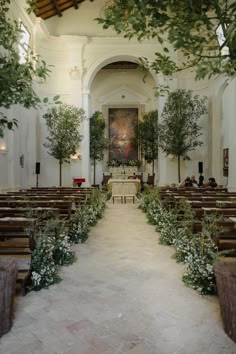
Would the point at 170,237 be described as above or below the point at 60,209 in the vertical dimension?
below

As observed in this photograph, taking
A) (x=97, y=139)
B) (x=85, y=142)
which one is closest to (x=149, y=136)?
(x=97, y=139)

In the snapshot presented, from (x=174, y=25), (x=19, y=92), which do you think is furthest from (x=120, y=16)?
(x=19, y=92)

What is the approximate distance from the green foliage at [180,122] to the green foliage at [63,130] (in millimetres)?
4137

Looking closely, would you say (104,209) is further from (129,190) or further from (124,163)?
(124,163)

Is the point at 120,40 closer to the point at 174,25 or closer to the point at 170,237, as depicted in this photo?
the point at 170,237

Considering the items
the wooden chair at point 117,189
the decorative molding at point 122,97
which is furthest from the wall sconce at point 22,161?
the decorative molding at point 122,97

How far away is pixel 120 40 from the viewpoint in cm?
1727

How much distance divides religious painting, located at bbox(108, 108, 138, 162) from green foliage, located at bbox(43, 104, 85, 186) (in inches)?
217

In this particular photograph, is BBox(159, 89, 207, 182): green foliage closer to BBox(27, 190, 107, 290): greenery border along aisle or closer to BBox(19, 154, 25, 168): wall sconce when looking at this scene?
BBox(19, 154, 25, 168): wall sconce

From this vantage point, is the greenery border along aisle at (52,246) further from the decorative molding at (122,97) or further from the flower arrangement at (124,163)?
the decorative molding at (122,97)

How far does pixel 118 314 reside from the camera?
3516mm

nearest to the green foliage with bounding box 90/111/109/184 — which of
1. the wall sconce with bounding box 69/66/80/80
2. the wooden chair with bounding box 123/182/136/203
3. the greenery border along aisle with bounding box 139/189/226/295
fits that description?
the wall sconce with bounding box 69/66/80/80

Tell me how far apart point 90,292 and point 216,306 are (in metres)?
1.51

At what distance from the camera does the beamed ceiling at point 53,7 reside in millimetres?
15117
